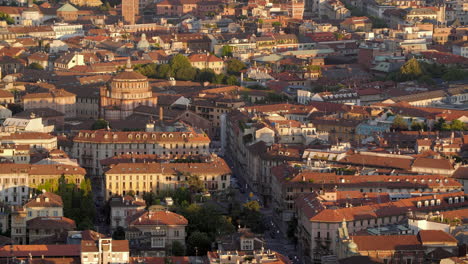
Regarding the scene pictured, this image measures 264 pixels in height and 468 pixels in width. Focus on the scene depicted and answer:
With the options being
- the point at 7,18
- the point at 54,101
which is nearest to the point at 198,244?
the point at 54,101

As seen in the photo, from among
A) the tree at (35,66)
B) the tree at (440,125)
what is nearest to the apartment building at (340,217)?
the tree at (440,125)

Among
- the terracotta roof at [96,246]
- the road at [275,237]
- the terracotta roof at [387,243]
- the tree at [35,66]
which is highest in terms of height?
the terracotta roof at [96,246]

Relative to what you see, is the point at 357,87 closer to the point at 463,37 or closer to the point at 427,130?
the point at 427,130

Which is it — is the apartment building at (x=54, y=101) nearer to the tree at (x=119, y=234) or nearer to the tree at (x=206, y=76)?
the tree at (x=206, y=76)

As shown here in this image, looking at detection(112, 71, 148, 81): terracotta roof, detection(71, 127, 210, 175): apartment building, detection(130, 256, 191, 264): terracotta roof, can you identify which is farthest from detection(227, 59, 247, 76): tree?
detection(130, 256, 191, 264): terracotta roof

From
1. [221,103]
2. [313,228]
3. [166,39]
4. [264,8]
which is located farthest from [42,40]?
[313,228]

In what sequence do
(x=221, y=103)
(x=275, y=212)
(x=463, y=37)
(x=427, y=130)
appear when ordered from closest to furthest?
(x=275, y=212), (x=427, y=130), (x=221, y=103), (x=463, y=37)
